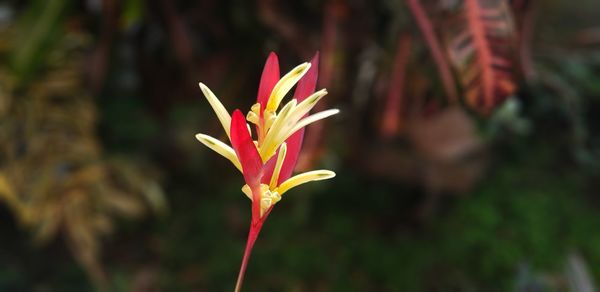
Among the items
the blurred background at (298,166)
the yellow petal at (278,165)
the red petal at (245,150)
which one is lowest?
the blurred background at (298,166)

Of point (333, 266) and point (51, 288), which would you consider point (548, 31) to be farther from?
point (51, 288)

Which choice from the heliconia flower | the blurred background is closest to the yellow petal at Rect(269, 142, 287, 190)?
the heliconia flower

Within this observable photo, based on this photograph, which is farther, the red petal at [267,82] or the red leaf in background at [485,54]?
the red leaf in background at [485,54]

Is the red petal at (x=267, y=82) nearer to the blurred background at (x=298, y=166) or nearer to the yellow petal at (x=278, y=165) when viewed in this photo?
the yellow petal at (x=278, y=165)

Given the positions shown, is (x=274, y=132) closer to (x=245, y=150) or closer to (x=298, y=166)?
(x=245, y=150)

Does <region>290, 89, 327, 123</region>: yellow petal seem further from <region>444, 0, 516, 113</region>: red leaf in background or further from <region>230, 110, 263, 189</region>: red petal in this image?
<region>444, 0, 516, 113</region>: red leaf in background

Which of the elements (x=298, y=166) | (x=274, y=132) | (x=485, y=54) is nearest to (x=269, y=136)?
(x=274, y=132)

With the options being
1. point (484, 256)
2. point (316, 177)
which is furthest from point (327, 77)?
point (316, 177)

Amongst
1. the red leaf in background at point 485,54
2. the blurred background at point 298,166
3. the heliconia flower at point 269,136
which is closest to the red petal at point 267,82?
the heliconia flower at point 269,136
